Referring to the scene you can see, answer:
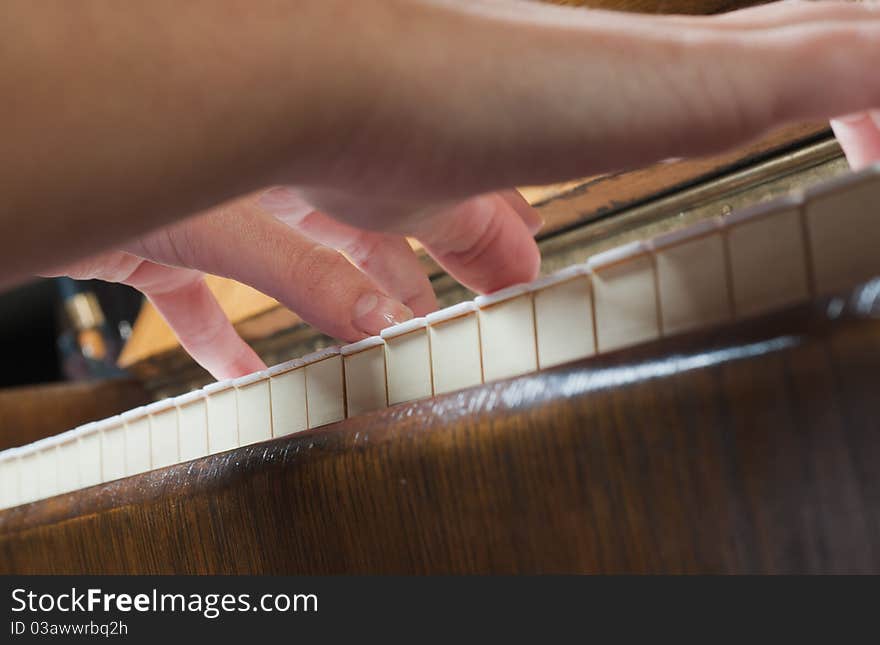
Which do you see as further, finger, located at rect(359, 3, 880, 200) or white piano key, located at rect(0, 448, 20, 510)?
white piano key, located at rect(0, 448, 20, 510)

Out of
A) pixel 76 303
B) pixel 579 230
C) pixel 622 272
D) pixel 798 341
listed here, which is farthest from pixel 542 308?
pixel 76 303

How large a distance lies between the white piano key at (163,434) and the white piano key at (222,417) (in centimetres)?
5

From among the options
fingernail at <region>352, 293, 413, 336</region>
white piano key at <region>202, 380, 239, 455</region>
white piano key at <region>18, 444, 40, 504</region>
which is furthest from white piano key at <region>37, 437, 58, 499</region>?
fingernail at <region>352, 293, 413, 336</region>

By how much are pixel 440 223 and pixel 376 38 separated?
0.21 m

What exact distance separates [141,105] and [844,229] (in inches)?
11.6

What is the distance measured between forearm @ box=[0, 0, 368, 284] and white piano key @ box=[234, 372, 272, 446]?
31 cm

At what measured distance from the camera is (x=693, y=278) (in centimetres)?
44

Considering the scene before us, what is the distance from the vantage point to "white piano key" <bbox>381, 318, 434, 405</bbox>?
1.87 feet

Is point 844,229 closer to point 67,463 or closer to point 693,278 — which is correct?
point 693,278

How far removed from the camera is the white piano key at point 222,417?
0.71 m

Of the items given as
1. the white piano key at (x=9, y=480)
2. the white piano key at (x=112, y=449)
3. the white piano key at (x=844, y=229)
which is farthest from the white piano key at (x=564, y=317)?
the white piano key at (x=9, y=480)

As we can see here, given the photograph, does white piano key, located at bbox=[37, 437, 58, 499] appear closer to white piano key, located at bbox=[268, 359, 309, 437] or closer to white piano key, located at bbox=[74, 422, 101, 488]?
white piano key, located at bbox=[74, 422, 101, 488]

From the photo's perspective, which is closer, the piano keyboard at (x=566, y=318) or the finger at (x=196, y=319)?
the piano keyboard at (x=566, y=318)

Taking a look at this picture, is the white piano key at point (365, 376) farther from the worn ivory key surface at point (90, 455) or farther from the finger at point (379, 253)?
the worn ivory key surface at point (90, 455)
